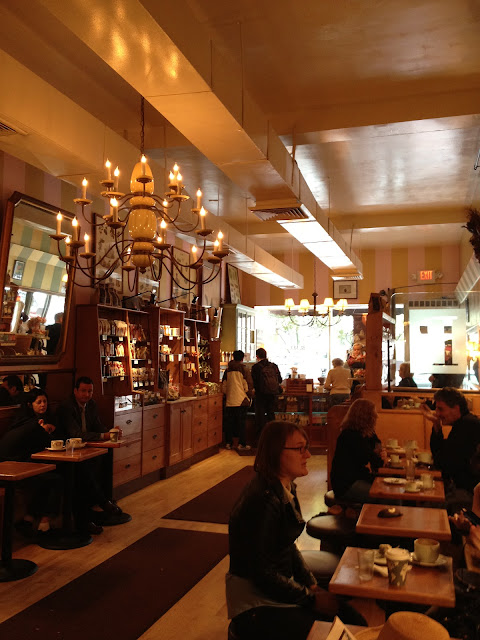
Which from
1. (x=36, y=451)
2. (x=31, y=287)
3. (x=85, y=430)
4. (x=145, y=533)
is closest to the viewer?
(x=36, y=451)

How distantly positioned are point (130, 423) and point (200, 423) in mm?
2557

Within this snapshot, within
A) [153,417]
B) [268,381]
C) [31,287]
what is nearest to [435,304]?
[268,381]

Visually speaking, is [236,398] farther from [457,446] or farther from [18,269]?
[457,446]

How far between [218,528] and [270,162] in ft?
12.2

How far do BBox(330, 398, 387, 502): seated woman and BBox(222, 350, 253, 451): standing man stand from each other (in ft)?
19.2

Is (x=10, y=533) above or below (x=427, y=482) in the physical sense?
below

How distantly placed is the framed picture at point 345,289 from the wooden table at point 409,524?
36.7 ft

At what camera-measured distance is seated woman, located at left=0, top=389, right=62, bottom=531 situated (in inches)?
232

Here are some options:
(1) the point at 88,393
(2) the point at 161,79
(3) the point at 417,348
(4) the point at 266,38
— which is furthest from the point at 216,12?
(3) the point at 417,348

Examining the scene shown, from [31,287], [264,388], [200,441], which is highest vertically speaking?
[31,287]

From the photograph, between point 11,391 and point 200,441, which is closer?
point 11,391

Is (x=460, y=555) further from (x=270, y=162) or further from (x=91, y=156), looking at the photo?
(x=91, y=156)

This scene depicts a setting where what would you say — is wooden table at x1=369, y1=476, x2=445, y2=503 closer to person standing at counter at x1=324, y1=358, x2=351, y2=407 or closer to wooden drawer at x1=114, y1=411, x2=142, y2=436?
wooden drawer at x1=114, y1=411, x2=142, y2=436

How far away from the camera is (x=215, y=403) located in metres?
11.0
